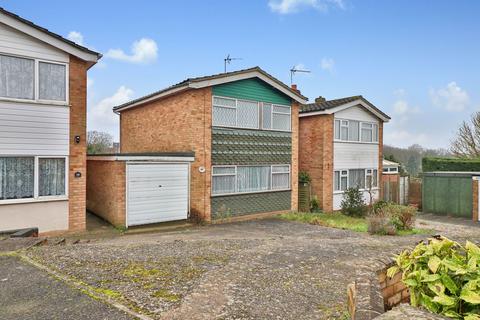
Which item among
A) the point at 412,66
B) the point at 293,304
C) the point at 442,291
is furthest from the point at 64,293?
the point at 412,66

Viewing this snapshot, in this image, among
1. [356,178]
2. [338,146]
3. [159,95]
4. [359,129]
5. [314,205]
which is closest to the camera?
[159,95]

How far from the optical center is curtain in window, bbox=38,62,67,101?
1016 cm

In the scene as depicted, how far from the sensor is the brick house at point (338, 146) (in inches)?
707

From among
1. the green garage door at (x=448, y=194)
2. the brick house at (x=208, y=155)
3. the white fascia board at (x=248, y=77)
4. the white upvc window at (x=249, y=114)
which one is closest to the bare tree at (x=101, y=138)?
the brick house at (x=208, y=155)

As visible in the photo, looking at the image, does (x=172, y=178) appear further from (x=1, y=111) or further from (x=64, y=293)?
(x=64, y=293)

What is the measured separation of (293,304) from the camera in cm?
497

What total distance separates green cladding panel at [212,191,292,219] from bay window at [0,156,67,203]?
5534mm

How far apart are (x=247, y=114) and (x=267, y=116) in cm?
117

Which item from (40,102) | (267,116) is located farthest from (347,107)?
(40,102)

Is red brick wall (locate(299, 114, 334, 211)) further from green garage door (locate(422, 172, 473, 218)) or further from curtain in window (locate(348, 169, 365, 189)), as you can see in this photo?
green garage door (locate(422, 172, 473, 218))

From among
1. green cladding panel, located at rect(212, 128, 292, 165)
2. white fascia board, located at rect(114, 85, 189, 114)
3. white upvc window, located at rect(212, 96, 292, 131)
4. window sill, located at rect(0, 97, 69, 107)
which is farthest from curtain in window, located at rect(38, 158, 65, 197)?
white upvc window, located at rect(212, 96, 292, 131)

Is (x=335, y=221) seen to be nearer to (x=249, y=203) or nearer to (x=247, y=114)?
(x=249, y=203)

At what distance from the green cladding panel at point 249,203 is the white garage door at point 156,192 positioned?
4.49 ft

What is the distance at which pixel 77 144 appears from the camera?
35.2ft
